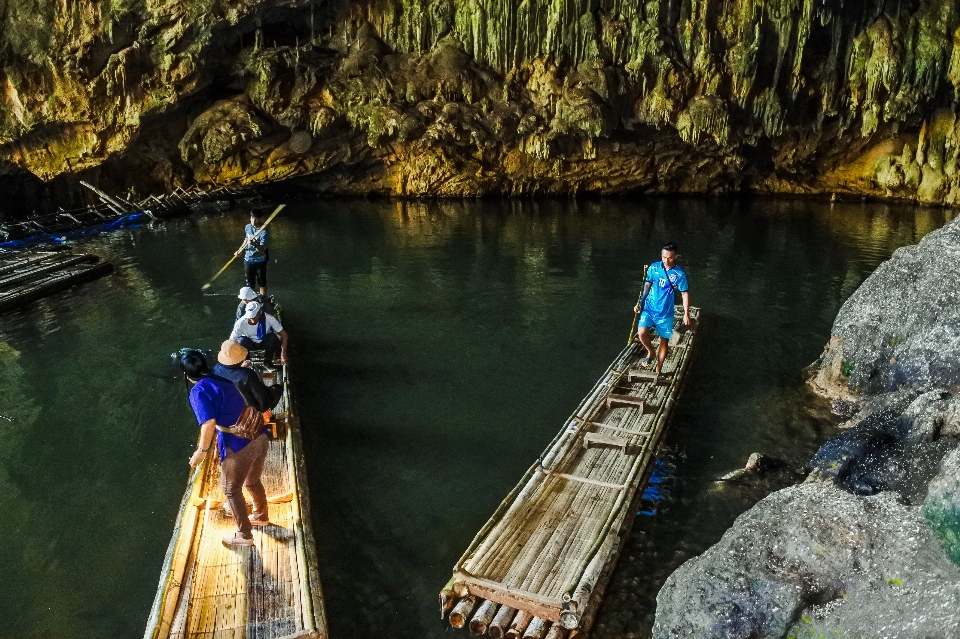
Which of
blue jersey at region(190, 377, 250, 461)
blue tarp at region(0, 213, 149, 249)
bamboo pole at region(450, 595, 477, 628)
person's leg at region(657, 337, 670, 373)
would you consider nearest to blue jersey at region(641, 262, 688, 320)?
person's leg at region(657, 337, 670, 373)

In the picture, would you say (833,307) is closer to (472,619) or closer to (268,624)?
(472,619)

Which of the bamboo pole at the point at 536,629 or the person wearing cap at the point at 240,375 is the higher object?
the person wearing cap at the point at 240,375

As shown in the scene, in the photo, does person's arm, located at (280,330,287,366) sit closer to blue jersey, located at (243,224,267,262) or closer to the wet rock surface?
blue jersey, located at (243,224,267,262)

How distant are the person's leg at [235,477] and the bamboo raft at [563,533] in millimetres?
2053

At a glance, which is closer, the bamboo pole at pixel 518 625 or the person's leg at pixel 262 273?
the bamboo pole at pixel 518 625

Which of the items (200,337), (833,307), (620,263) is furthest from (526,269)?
(200,337)

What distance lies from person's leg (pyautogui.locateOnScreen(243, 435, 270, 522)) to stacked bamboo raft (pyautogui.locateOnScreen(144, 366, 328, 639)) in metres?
0.16

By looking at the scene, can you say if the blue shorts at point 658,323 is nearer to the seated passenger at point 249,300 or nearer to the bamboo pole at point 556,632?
the bamboo pole at point 556,632

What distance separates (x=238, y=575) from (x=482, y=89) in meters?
26.5

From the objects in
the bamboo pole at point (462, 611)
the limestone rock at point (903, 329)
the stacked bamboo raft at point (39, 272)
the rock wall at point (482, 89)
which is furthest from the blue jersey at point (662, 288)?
the rock wall at point (482, 89)

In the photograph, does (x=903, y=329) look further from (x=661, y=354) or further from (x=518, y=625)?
(x=518, y=625)

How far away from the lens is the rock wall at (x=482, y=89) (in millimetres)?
25062

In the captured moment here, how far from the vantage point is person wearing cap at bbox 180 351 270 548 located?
17.9 feet

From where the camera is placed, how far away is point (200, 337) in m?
13.1
